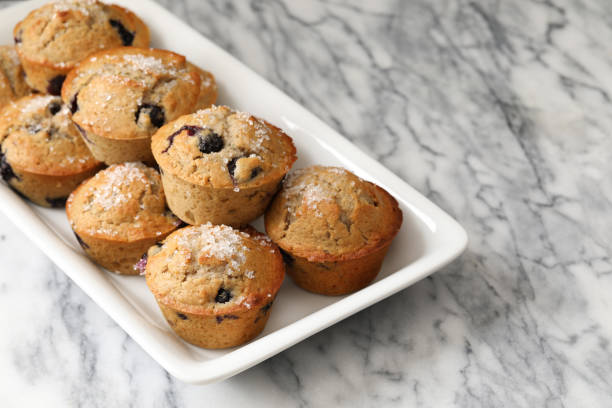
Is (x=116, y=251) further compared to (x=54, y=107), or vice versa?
(x=54, y=107)

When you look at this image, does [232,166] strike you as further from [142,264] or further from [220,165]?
[142,264]

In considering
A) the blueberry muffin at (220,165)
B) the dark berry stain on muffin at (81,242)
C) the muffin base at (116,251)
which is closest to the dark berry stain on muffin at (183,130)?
the blueberry muffin at (220,165)

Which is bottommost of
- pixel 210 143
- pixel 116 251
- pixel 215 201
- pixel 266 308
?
pixel 116 251

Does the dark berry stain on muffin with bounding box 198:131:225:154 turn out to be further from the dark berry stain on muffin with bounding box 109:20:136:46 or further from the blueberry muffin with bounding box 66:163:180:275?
the dark berry stain on muffin with bounding box 109:20:136:46

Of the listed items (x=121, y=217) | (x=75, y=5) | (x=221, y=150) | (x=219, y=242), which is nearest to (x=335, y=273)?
(x=219, y=242)

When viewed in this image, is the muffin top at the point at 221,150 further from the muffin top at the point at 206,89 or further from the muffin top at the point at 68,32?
the muffin top at the point at 68,32

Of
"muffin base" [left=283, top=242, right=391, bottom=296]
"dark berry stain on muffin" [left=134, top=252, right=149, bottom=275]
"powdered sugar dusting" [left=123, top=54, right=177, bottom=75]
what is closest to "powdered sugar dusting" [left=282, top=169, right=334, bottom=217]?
"muffin base" [left=283, top=242, right=391, bottom=296]
